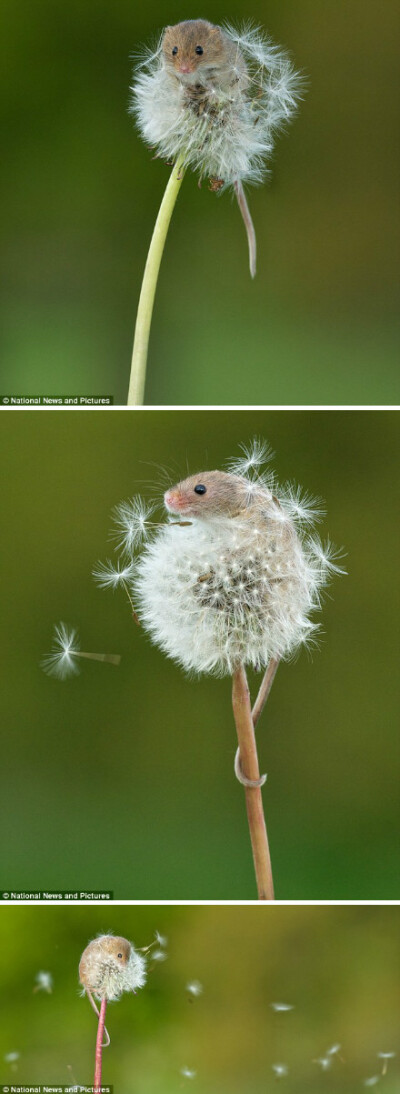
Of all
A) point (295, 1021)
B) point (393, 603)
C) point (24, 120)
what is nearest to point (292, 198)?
point (24, 120)

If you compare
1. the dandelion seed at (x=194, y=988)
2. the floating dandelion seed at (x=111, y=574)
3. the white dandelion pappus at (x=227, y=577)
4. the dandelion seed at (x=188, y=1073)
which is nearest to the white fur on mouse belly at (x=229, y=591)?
the white dandelion pappus at (x=227, y=577)

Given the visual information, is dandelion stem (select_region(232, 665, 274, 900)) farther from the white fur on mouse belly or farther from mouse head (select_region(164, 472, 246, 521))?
mouse head (select_region(164, 472, 246, 521))

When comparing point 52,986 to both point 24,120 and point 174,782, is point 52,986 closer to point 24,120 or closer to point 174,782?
point 174,782

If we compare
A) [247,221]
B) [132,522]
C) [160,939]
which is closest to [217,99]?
[247,221]

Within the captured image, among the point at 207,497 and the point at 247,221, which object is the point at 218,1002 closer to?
the point at 207,497

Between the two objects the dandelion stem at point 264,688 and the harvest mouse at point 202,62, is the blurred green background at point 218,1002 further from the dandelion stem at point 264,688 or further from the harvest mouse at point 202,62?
the harvest mouse at point 202,62

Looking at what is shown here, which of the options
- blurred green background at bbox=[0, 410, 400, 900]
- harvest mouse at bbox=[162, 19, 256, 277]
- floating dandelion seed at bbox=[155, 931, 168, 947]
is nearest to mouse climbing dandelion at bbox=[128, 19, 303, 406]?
harvest mouse at bbox=[162, 19, 256, 277]
